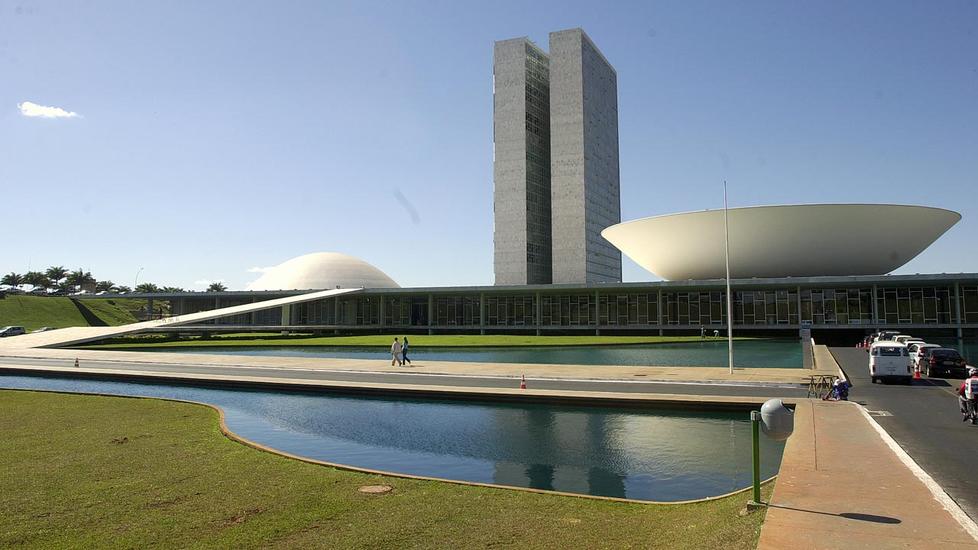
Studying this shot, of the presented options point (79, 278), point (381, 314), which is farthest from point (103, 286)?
point (381, 314)

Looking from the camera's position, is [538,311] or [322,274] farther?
[322,274]

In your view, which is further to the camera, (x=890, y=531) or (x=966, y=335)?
(x=966, y=335)

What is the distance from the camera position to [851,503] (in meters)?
7.38

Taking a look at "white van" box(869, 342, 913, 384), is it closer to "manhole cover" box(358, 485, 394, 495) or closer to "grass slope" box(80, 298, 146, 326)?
"manhole cover" box(358, 485, 394, 495)

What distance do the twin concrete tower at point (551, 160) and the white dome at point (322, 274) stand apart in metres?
23.1

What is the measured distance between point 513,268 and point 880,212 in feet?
204

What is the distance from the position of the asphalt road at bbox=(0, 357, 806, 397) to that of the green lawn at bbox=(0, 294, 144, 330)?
6658 cm

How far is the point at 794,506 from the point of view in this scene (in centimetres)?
730

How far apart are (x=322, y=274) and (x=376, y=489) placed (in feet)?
336

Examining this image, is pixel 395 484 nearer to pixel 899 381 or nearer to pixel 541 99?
pixel 899 381

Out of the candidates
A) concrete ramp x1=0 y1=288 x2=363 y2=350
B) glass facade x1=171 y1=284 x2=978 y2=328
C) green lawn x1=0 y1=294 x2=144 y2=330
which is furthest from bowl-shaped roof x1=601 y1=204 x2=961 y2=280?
green lawn x1=0 y1=294 x2=144 y2=330

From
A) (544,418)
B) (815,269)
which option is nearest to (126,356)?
(544,418)

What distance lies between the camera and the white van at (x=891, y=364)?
2114 centimetres

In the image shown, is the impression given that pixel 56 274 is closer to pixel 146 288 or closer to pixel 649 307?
pixel 146 288
